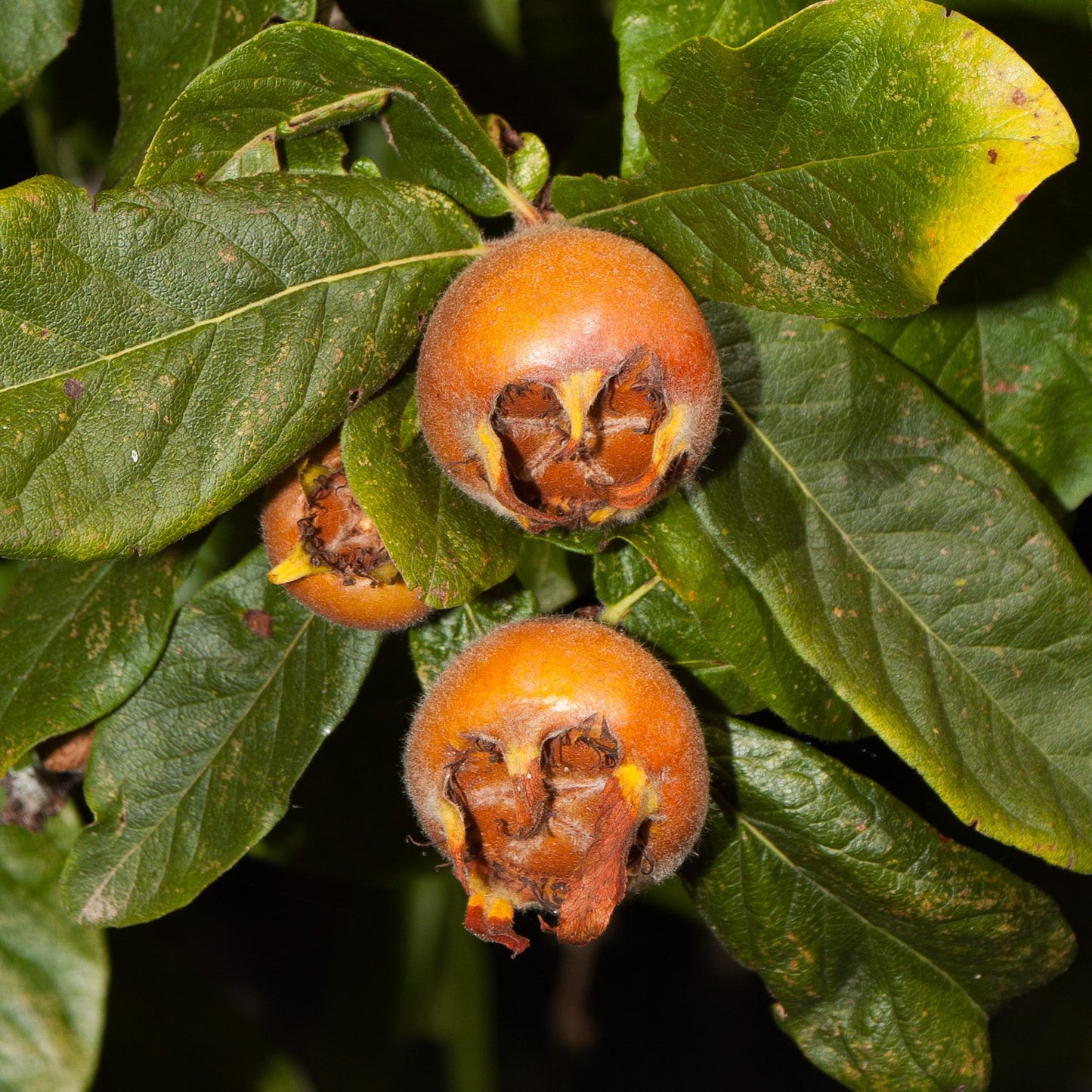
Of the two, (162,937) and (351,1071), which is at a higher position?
(162,937)

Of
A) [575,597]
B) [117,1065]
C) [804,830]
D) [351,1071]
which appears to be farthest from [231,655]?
[351,1071]

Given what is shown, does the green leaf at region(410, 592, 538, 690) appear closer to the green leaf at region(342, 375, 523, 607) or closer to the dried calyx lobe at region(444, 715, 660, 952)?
the green leaf at region(342, 375, 523, 607)

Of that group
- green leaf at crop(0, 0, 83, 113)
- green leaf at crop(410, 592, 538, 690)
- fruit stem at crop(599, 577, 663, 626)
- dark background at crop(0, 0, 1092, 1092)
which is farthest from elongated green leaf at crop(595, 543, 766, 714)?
green leaf at crop(0, 0, 83, 113)

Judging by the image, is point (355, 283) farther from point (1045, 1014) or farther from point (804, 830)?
point (1045, 1014)

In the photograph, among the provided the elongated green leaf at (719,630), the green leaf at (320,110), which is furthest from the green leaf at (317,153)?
the elongated green leaf at (719,630)

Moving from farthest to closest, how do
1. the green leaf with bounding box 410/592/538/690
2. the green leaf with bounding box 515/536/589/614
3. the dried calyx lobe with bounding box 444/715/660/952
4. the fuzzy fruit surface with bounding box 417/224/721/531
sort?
the green leaf with bounding box 515/536/589/614, the green leaf with bounding box 410/592/538/690, the dried calyx lobe with bounding box 444/715/660/952, the fuzzy fruit surface with bounding box 417/224/721/531

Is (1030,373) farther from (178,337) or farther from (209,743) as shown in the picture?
(209,743)

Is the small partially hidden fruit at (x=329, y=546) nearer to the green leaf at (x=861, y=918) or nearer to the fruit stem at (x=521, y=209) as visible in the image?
the fruit stem at (x=521, y=209)
